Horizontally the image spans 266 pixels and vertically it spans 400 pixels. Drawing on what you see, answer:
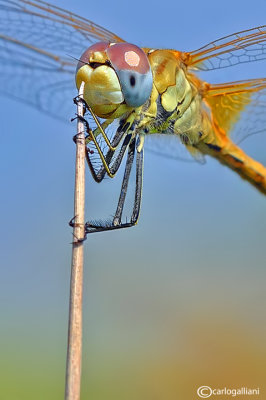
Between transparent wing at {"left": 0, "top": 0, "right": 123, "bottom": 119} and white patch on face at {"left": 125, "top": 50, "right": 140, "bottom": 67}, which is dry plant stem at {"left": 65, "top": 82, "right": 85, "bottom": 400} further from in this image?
transparent wing at {"left": 0, "top": 0, "right": 123, "bottom": 119}

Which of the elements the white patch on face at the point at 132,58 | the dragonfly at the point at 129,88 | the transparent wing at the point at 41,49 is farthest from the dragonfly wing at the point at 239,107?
the white patch on face at the point at 132,58

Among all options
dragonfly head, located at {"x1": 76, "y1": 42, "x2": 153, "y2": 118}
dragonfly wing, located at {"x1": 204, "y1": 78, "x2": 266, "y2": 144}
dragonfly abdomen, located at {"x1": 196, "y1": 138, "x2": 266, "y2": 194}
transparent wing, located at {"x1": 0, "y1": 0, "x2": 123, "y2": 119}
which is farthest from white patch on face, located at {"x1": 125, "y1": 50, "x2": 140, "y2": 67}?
dragonfly abdomen, located at {"x1": 196, "y1": 138, "x2": 266, "y2": 194}

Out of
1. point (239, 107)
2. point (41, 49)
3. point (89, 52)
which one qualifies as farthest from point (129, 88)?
point (239, 107)

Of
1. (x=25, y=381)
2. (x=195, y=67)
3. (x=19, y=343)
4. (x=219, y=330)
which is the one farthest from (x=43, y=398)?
(x=195, y=67)

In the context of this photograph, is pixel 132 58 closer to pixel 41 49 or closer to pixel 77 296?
pixel 41 49

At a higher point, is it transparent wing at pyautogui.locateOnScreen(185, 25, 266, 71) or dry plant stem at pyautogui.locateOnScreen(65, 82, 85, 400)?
transparent wing at pyautogui.locateOnScreen(185, 25, 266, 71)

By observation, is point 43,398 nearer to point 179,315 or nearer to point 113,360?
point 113,360

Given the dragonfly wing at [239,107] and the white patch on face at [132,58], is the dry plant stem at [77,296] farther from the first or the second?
the dragonfly wing at [239,107]
